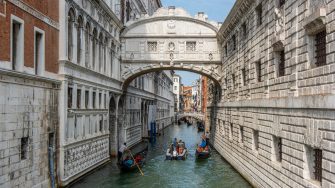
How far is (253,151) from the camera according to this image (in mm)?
14523

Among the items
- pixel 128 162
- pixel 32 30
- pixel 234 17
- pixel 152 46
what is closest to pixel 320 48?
pixel 32 30

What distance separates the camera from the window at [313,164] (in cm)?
883

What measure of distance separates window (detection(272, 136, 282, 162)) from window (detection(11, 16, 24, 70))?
7214 mm

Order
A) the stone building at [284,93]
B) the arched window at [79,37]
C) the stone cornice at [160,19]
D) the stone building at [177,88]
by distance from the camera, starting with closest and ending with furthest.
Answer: the stone building at [284,93], the arched window at [79,37], the stone cornice at [160,19], the stone building at [177,88]

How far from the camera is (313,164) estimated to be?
9.13 meters

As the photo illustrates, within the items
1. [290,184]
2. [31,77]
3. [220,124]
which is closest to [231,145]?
[220,124]

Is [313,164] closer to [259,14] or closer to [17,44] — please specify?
[259,14]

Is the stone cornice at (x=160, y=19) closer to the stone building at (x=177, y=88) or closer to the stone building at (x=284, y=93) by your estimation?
the stone building at (x=284, y=93)

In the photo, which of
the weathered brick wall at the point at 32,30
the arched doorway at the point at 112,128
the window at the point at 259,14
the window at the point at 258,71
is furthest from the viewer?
the arched doorway at the point at 112,128

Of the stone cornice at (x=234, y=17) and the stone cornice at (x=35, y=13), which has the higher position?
the stone cornice at (x=234, y=17)

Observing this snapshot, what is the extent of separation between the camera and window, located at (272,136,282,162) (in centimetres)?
1169

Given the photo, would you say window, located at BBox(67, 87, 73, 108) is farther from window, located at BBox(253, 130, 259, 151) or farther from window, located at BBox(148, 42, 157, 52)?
window, located at BBox(148, 42, 157, 52)

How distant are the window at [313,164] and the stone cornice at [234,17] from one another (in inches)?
290

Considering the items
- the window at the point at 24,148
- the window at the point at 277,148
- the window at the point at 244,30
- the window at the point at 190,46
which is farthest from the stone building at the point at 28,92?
the window at the point at 190,46
